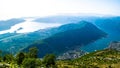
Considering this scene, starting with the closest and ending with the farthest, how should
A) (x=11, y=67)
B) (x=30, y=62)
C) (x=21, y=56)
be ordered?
(x=11, y=67) < (x=30, y=62) < (x=21, y=56)

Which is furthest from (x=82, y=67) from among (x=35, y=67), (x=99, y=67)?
(x=35, y=67)

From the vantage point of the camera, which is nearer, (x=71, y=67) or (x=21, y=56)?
(x=21, y=56)

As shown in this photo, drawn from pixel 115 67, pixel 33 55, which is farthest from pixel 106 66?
pixel 33 55

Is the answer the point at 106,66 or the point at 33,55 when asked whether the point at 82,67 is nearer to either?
the point at 106,66

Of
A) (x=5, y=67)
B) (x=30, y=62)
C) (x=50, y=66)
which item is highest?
(x=5, y=67)

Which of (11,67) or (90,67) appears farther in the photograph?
(90,67)

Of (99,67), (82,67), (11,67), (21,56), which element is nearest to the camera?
(11,67)

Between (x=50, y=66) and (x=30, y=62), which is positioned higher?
(x=30, y=62)

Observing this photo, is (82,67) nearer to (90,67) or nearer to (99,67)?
(90,67)

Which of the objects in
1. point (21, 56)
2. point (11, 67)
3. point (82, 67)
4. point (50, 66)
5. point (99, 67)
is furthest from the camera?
point (99, 67)
